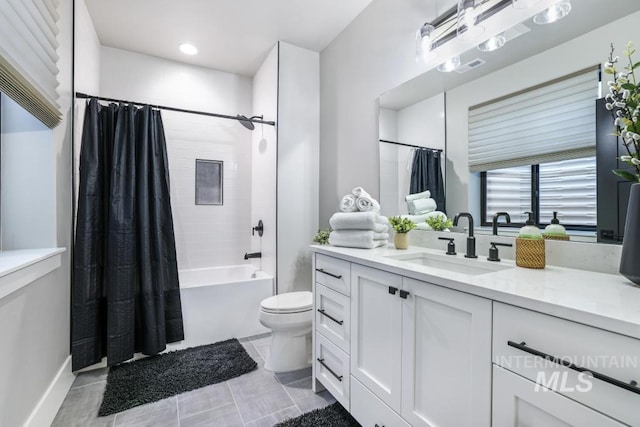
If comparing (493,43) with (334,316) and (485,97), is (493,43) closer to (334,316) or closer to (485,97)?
(485,97)

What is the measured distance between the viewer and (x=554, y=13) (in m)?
1.16

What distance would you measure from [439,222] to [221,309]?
1914 mm

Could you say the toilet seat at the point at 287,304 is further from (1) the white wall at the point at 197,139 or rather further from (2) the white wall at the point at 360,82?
(1) the white wall at the point at 197,139

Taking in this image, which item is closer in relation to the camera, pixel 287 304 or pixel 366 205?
pixel 366 205

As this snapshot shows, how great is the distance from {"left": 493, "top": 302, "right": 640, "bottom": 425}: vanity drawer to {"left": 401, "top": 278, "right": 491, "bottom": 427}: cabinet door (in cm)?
6

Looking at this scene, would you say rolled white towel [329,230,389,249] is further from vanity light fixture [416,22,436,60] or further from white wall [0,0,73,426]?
white wall [0,0,73,426]

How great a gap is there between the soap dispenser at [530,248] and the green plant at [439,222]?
46 centimetres

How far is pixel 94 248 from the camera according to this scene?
202 centimetres

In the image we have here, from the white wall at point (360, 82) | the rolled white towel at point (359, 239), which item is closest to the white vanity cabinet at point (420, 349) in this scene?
the rolled white towel at point (359, 239)

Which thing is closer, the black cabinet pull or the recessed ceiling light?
the black cabinet pull

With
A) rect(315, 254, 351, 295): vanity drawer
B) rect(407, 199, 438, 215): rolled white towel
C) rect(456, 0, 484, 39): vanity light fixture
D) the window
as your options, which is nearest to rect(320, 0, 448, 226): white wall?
rect(456, 0, 484, 39): vanity light fixture

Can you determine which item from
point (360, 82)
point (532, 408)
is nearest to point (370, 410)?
point (532, 408)

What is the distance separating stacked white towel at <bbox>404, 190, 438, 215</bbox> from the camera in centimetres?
172

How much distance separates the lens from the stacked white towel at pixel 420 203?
172 centimetres
